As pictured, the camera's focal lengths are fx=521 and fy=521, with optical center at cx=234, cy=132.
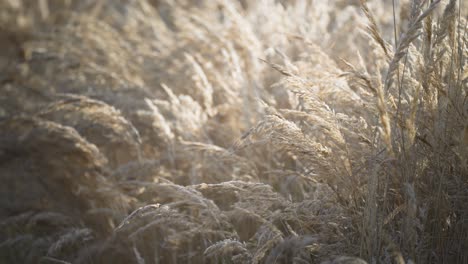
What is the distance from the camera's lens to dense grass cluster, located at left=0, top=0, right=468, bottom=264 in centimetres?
189

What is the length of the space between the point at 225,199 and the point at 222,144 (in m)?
0.54

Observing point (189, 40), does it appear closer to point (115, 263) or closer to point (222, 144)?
point (222, 144)

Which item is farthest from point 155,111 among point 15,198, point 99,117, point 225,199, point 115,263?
point 15,198

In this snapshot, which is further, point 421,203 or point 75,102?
point 75,102

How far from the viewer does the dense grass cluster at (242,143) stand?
1.89m

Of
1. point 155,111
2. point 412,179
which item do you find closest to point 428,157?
point 412,179

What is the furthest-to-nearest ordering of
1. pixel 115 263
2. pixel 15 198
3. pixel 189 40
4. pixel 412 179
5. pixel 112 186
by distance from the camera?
pixel 189 40
pixel 15 198
pixel 112 186
pixel 115 263
pixel 412 179

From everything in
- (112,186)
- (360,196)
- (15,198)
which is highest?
(360,196)

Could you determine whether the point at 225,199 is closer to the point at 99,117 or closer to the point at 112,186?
the point at 112,186

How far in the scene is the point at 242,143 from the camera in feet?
8.48

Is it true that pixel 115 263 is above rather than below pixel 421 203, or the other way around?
below

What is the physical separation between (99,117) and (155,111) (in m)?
0.37

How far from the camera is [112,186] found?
303cm

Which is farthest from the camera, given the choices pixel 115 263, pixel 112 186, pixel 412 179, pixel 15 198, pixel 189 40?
pixel 189 40
